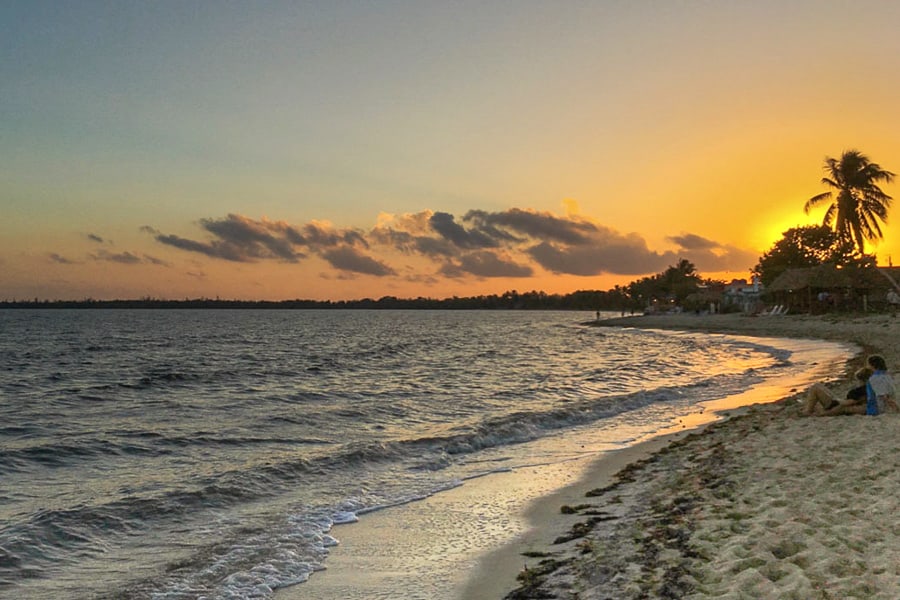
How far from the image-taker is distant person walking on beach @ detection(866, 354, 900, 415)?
38.8 ft

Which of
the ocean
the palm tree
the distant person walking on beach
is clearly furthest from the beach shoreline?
the palm tree

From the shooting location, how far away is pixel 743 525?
20.9 feet

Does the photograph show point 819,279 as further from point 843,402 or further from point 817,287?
point 843,402

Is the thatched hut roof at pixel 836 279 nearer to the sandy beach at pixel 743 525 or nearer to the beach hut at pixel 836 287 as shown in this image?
the beach hut at pixel 836 287

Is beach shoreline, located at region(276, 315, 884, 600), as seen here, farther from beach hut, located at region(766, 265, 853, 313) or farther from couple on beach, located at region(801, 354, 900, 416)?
beach hut, located at region(766, 265, 853, 313)

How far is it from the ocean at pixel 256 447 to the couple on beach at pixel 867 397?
11.4 feet

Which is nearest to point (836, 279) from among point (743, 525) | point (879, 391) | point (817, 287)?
point (817, 287)

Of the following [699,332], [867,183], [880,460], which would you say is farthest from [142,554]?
[699,332]

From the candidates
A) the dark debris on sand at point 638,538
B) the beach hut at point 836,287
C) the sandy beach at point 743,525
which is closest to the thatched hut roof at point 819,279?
the beach hut at point 836,287

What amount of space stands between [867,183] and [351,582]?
177ft

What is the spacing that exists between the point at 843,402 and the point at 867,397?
600 millimetres

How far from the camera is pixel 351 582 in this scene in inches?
246

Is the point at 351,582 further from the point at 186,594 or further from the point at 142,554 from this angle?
the point at 142,554

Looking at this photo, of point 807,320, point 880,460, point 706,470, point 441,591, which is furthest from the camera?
point 807,320
